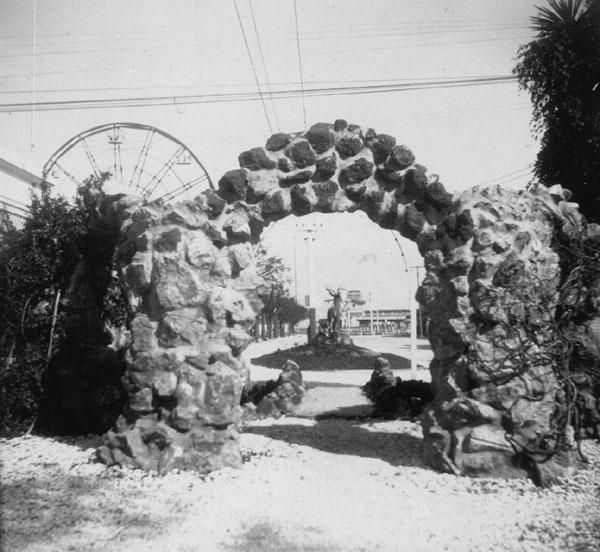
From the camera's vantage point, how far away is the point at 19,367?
21.6ft

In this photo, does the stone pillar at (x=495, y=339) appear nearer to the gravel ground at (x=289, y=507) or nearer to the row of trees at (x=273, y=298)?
the gravel ground at (x=289, y=507)

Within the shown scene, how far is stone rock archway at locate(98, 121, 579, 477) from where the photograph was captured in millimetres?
5141

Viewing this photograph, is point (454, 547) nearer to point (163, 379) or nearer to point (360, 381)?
point (163, 379)

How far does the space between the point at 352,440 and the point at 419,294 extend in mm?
2137

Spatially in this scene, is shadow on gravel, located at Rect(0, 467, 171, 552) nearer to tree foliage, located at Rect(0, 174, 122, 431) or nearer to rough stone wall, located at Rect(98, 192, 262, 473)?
rough stone wall, located at Rect(98, 192, 262, 473)

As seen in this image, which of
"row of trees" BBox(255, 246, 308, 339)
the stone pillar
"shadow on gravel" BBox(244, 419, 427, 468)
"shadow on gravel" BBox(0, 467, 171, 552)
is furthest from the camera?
"row of trees" BBox(255, 246, 308, 339)

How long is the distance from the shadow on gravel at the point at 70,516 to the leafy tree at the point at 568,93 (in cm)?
1021

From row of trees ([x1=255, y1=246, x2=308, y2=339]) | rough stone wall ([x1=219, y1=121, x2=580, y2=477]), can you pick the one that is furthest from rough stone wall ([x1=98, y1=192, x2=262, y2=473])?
row of trees ([x1=255, y1=246, x2=308, y2=339])

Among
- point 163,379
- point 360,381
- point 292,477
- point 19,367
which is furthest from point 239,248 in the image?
point 360,381

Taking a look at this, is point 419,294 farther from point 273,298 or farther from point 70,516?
point 273,298

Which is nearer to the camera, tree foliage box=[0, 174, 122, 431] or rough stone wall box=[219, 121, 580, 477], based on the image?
rough stone wall box=[219, 121, 580, 477]

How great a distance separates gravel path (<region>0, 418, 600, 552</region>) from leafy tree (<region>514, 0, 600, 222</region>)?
7.86 metres

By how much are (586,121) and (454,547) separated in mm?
10898

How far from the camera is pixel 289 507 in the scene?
4352 millimetres
